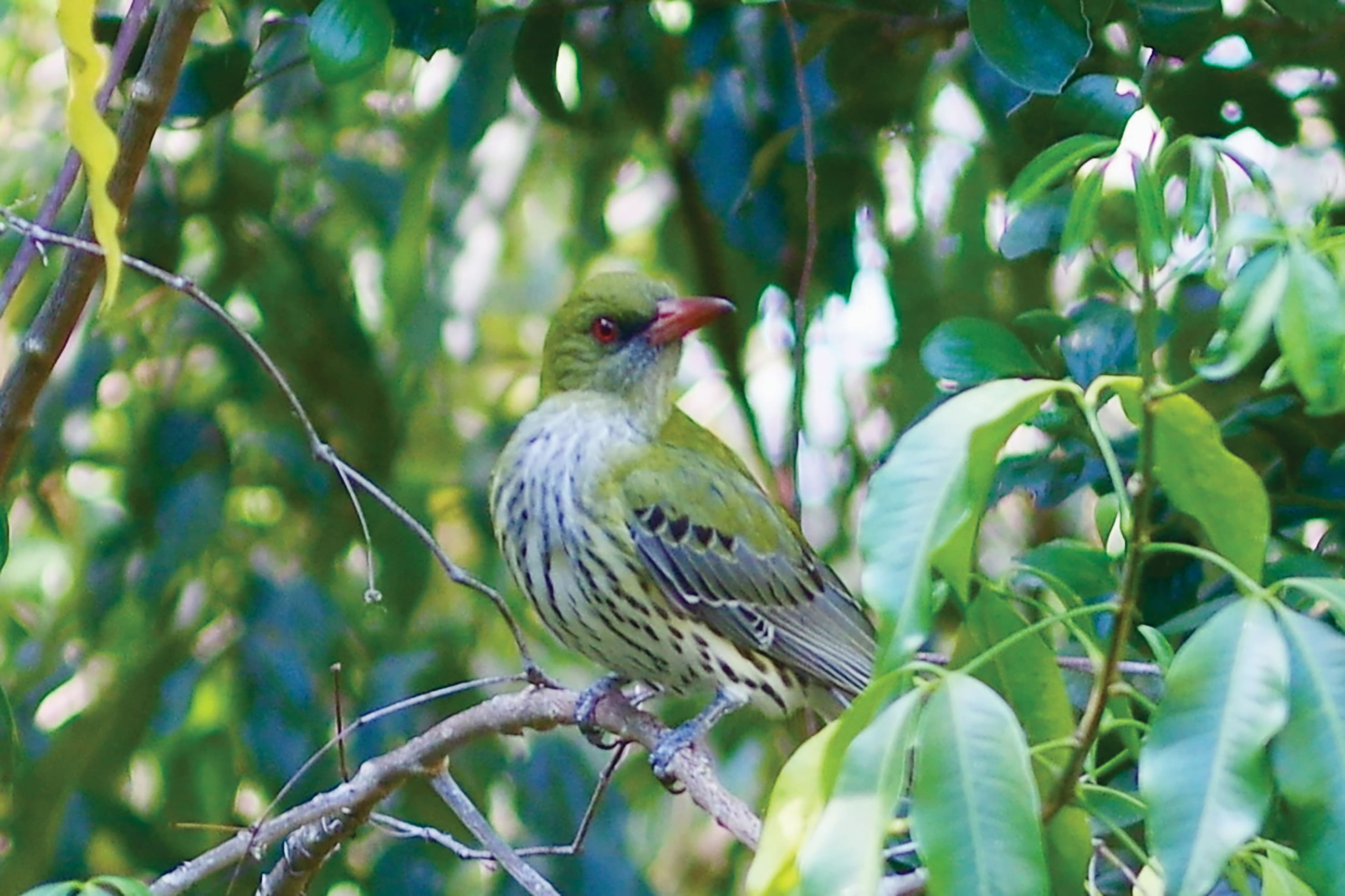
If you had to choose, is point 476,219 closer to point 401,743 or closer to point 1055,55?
point 401,743

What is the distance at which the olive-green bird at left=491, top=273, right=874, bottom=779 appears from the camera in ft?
10.6

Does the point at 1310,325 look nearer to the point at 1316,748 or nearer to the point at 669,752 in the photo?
the point at 1316,748

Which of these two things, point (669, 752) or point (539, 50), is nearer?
point (669, 752)

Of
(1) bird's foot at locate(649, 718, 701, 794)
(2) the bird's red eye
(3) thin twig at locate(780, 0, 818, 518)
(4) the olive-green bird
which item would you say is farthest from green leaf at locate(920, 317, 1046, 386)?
(2) the bird's red eye

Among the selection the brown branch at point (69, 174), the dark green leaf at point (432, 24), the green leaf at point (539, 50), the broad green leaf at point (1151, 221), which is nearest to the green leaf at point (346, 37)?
the dark green leaf at point (432, 24)

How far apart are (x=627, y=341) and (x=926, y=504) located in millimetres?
2510

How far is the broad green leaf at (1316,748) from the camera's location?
1127mm

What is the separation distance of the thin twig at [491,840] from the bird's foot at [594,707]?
0.85 ft

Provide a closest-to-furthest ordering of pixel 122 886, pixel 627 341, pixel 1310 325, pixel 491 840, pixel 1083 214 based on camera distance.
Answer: pixel 1310 325, pixel 1083 214, pixel 122 886, pixel 491 840, pixel 627 341

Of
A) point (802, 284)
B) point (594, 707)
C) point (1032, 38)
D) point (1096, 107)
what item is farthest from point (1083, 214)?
point (594, 707)

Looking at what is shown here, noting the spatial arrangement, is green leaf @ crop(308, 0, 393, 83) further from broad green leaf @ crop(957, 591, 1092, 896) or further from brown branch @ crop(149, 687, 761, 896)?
broad green leaf @ crop(957, 591, 1092, 896)

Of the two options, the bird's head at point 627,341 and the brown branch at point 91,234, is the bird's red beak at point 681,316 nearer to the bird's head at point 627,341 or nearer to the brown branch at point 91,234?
the bird's head at point 627,341

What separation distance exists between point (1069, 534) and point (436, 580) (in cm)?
147

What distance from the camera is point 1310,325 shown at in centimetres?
109
